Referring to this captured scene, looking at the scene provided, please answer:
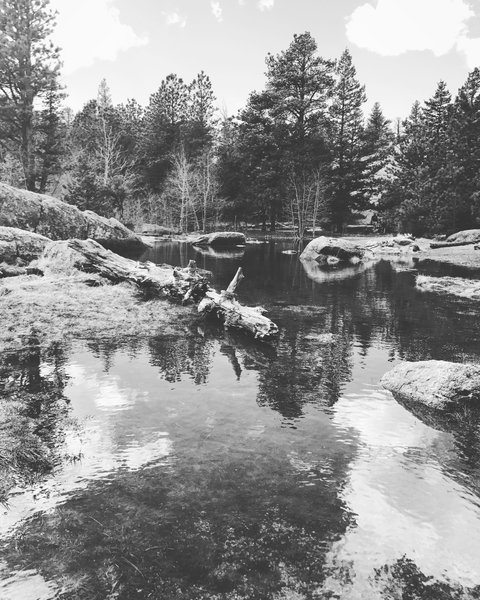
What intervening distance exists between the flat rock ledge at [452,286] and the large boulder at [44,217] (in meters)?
19.3

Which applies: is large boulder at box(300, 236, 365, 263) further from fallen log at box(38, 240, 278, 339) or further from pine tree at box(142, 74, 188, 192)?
pine tree at box(142, 74, 188, 192)

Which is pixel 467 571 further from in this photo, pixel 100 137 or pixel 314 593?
pixel 100 137

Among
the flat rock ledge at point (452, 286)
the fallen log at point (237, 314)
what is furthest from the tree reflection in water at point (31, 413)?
the flat rock ledge at point (452, 286)

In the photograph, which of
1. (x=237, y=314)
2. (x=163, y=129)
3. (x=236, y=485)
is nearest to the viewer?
(x=236, y=485)

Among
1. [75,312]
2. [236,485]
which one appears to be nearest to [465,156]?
[75,312]

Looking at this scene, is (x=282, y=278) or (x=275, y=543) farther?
(x=282, y=278)

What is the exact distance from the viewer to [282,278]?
22141 mm

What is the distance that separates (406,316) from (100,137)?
201 feet

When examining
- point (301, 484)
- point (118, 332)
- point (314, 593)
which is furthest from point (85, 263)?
point (314, 593)

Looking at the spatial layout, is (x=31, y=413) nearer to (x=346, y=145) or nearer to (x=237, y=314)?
(x=237, y=314)

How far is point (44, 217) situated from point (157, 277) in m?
11.2

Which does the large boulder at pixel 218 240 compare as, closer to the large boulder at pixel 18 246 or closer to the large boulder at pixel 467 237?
the large boulder at pixel 467 237

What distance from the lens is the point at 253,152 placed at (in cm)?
5750

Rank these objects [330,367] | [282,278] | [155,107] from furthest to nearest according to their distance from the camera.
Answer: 1. [155,107]
2. [282,278]
3. [330,367]
